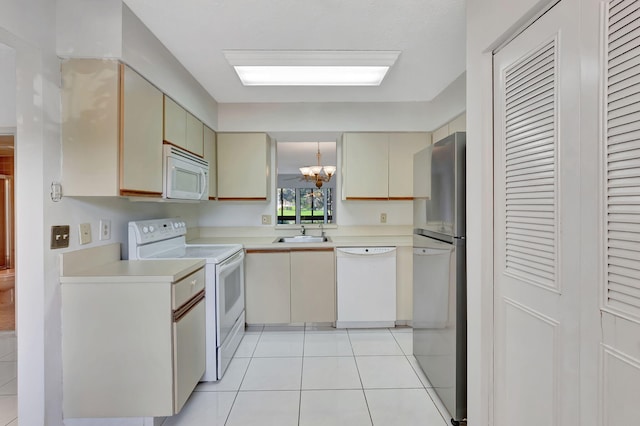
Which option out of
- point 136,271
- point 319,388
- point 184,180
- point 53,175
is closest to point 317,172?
point 184,180

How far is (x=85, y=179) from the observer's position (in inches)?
63.9

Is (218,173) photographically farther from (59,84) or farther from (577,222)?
(577,222)

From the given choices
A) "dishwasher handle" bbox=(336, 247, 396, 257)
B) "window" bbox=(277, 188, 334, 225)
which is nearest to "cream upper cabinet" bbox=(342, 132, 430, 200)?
"dishwasher handle" bbox=(336, 247, 396, 257)

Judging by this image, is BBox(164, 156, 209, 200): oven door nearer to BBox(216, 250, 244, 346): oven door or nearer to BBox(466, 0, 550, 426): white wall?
BBox(216, 250, 244, 346): oven door

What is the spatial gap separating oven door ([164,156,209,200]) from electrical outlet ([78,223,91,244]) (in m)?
0.48

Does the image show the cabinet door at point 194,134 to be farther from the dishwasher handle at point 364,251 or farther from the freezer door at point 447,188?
the freezer door at point 447,188

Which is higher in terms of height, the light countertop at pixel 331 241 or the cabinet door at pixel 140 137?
the cabinet door at pixel 140 137

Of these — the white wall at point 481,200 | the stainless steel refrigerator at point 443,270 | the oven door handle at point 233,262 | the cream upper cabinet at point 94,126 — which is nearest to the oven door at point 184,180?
the cream upper cabinet at point 94,126

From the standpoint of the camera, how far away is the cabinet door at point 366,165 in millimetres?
3230

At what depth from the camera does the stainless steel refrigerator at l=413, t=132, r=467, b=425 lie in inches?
66.2

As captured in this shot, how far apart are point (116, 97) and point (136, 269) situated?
959mm

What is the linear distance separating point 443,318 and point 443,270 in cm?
30

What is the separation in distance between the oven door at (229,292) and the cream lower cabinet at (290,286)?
0.54 feet

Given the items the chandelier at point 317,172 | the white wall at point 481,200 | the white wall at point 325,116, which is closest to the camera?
the white wall at point 481,200
